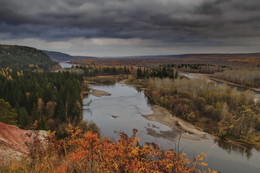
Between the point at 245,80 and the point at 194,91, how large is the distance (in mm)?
64430

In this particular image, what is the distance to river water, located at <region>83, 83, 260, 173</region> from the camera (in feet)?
96.7

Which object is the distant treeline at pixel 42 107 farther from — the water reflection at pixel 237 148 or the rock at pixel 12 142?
the water reflection at pixel 237 148

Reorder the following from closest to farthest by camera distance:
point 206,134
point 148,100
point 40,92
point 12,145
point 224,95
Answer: point 12,145
point 206,134
point 40,92
point 224,95
point 148,100

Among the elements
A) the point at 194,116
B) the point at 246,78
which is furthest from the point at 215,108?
the point at 246,78

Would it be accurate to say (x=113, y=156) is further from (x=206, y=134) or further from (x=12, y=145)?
(x=206, y=134)

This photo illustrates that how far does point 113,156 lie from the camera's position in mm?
8898

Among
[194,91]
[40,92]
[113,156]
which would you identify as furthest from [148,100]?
[113,156]

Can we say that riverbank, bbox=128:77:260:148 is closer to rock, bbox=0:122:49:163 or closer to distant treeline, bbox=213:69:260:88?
rock, bbox=0:122:49:163

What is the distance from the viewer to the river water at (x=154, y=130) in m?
29.5

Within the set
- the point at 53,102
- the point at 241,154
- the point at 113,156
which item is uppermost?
the point at 113,156

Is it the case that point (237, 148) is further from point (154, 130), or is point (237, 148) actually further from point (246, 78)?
point (246, 78)

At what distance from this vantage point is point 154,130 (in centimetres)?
4188

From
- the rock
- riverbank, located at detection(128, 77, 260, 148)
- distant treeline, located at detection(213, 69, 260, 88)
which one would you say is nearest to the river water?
riverbank, located at detection(128, 77, 260, 148)

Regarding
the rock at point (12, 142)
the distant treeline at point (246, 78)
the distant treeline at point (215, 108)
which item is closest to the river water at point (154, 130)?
the distant treeline at point (215, 108)
